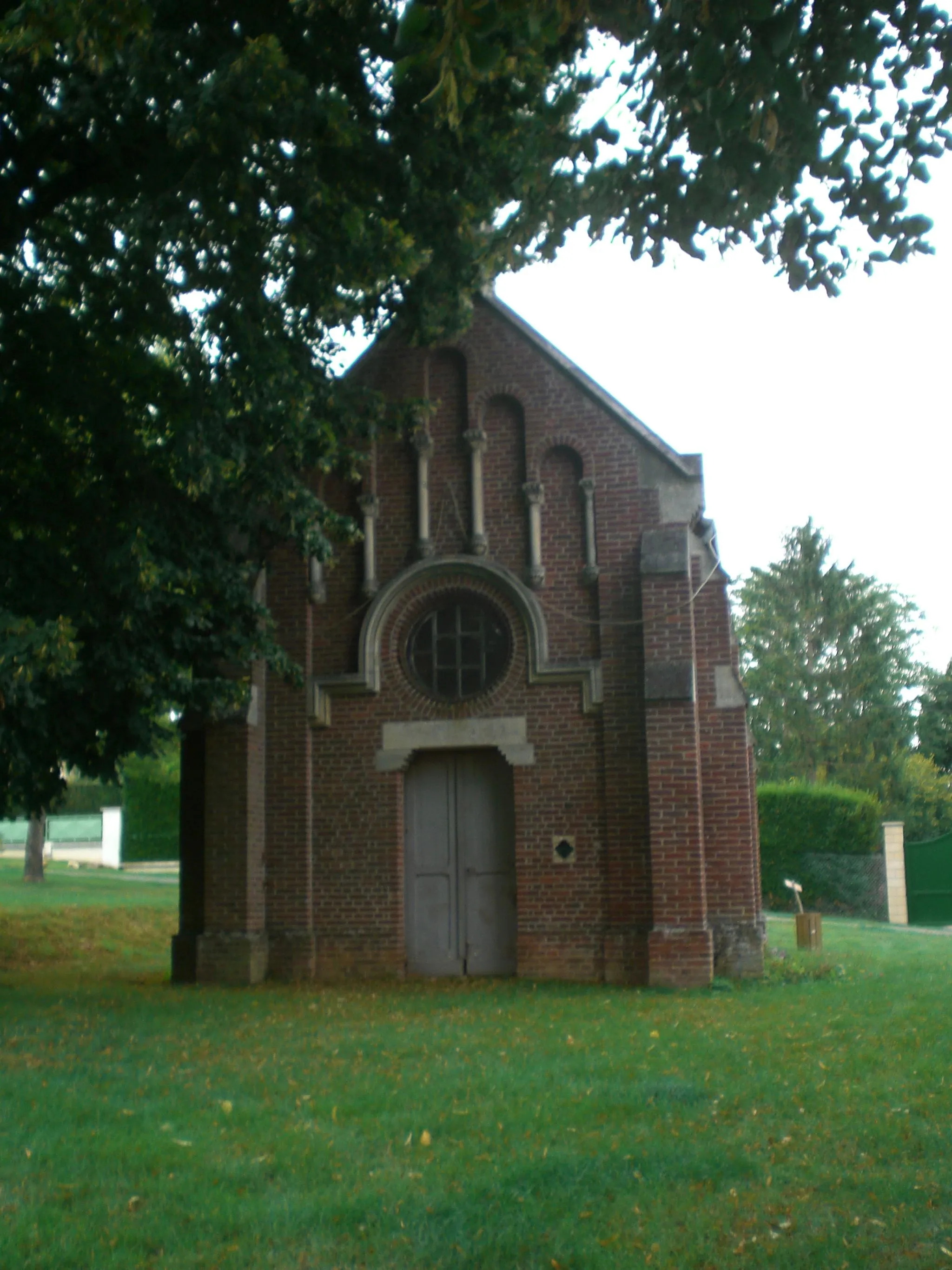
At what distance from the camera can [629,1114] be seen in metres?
7.29

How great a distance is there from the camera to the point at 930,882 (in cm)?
3031

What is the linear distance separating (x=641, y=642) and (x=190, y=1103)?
27.1ft

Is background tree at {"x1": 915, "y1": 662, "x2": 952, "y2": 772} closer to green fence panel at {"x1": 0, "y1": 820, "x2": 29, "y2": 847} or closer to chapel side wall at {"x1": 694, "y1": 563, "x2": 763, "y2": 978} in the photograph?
green fence panel at {"x1": 0, "y1": 820, "x2": 29, "y2": 847}

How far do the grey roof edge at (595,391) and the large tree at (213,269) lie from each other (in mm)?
1793

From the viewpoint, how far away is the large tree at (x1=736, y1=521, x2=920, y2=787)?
51125 mm

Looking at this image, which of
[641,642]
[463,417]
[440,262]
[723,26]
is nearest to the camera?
[723,26]

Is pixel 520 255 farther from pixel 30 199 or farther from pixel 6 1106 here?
pixel 6 1106

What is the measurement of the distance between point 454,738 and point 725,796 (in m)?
3.21

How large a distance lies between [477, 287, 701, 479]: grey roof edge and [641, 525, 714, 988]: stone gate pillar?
40.7 inches

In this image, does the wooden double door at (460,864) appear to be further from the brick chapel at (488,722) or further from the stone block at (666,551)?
the stone block at (666,551)

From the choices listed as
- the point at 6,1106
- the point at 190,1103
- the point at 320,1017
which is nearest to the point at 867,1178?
the point at 190,1103

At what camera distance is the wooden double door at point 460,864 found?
14.9 metres

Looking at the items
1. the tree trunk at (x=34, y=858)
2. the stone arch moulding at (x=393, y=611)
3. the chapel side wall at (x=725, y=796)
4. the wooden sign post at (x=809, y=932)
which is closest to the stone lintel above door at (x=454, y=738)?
the stone arch moulding at (x=393, y=611)

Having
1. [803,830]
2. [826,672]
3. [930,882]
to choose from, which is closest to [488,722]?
[930,882]
